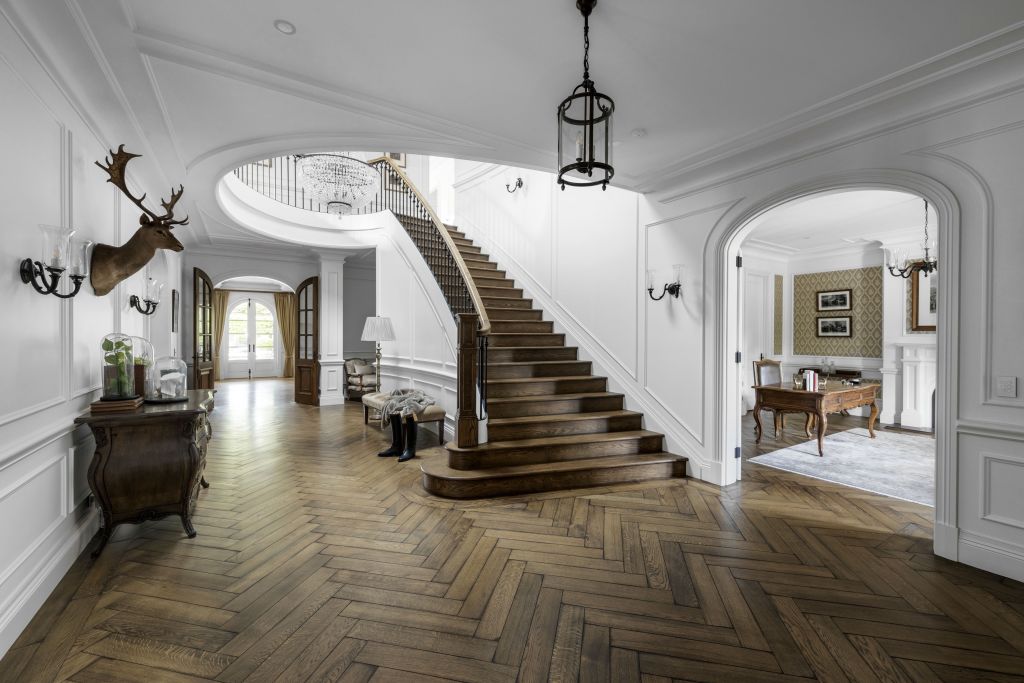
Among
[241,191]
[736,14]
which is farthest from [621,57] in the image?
[241,191]

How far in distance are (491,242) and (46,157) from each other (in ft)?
17.7

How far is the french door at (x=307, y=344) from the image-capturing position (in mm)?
8570

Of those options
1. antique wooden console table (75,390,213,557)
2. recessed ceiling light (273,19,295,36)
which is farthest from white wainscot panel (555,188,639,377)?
antique wooden console table (75,390,213,557)

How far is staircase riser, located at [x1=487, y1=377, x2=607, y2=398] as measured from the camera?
15.4 feet

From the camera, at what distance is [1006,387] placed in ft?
8.40

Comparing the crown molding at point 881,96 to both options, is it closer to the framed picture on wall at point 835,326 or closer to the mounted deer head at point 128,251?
the mounted deer head at point 128,251

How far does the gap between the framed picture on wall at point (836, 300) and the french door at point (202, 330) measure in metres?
10.3

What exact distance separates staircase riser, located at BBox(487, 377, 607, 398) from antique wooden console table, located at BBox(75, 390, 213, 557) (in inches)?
97.1

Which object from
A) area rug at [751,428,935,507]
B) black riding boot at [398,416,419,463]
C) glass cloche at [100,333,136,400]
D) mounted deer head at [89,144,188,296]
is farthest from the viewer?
black riding boot at [398,416,419,463]

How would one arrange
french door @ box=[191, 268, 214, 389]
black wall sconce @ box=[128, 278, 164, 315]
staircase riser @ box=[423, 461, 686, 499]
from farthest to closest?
1. french door @ box=[191, 268, 214, 389]
2. black wall sconce @ box=[128, 278, 164, 315]
3. staircase riser @ box=[423, 461, 686, 499]

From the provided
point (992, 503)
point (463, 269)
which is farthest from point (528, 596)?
point (463, 269)

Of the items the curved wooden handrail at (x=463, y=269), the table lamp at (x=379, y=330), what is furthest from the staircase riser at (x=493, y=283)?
the table lamp at (x=379, y=330)

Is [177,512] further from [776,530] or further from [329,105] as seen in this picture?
[776,530]

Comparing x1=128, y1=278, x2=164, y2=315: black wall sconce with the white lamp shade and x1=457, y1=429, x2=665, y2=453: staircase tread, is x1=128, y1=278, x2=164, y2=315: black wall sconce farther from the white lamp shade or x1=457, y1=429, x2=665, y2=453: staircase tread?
x1=457, y1=429, x2=665, y2=453: staircase tread
